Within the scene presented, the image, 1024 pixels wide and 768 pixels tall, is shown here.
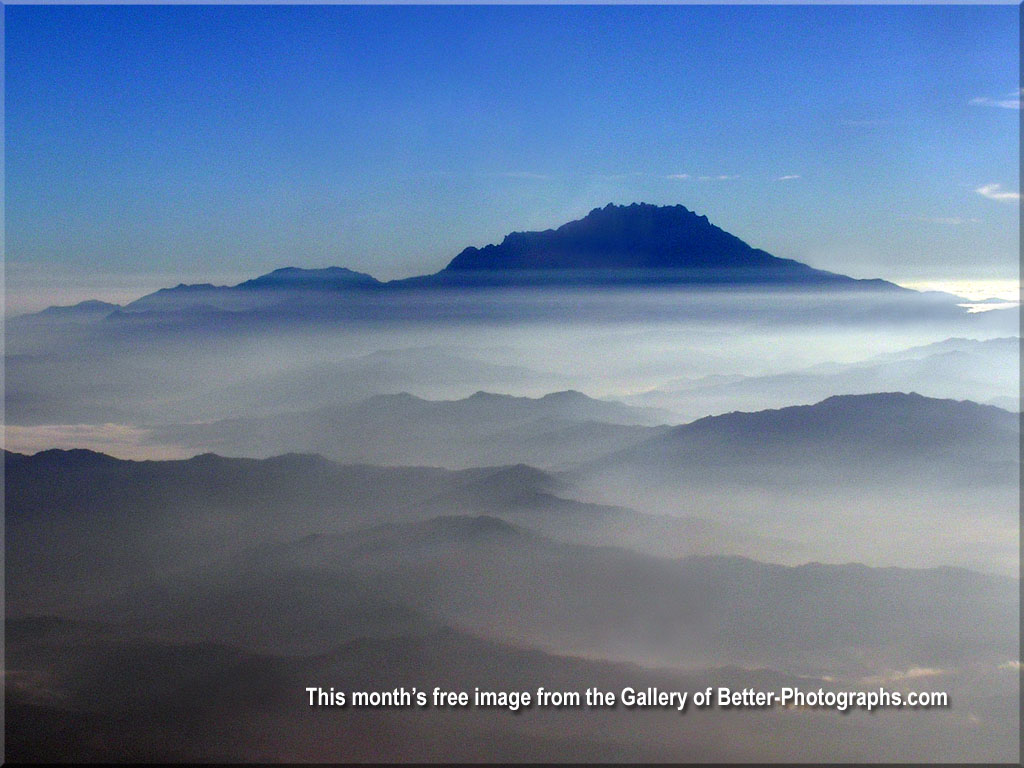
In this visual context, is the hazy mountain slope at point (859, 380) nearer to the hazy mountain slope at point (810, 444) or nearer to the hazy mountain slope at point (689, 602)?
the hazy mountain slope at point (810, 444)

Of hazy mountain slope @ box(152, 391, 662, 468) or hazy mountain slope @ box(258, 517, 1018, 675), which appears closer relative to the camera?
hazy mountain slope @ box(258, 517, 1018, 675)

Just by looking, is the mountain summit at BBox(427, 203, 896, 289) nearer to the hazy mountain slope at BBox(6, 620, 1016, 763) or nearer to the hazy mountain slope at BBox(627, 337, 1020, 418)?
the hazy mountain slope at BBox(627, 337, 1020, 418)

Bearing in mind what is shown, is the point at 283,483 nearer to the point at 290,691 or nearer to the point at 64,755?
the point at 290,691

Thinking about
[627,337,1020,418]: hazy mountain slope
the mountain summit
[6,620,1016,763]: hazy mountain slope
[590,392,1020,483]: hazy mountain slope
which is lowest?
[6,620,1016,763]: hazy mountain slope

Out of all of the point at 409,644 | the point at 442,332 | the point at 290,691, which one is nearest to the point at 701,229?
the point at 442,332

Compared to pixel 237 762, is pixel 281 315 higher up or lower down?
higher up

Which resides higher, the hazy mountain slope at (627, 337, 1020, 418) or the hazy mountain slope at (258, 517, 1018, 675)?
the hazy mountain slope at (627, 337, 1020, 418)

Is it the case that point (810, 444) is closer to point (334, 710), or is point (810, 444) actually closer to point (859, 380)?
point (859, 380)

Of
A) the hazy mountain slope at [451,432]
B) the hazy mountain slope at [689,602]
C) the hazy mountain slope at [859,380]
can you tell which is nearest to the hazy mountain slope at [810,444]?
the hazy mountain slope at [859,380]

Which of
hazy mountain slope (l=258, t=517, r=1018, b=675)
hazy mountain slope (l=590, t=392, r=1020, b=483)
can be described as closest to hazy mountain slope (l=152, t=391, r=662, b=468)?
hazy mountain slope (l=590, t=392, r=1020, b=483)

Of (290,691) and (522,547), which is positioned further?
(522,547)

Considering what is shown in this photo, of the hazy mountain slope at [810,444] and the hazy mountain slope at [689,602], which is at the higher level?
the hazy mountain slope at [810,444]
